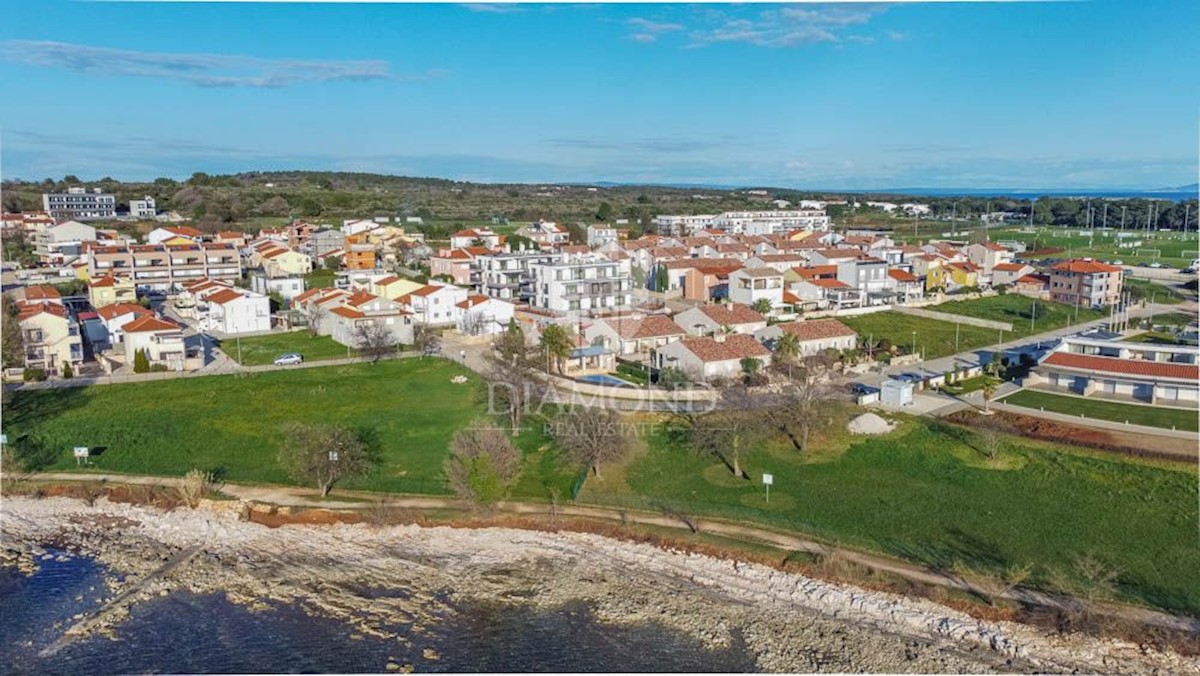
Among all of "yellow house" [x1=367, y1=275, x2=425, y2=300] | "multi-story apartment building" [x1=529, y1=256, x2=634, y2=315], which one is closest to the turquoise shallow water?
"multi-story apartment building" [x1=529, y1=256, x2=634, y2=315]

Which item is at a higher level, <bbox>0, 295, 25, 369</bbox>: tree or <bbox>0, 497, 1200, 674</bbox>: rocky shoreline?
<bbox>0, 295, 25, 369</bbox>: tree

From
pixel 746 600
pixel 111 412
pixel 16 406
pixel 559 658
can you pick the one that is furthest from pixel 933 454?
pixel 16 406

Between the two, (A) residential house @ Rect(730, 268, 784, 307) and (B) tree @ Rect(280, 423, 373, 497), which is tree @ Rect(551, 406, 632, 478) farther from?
(A) residential house @ Rect(730, 268, 784, 307)

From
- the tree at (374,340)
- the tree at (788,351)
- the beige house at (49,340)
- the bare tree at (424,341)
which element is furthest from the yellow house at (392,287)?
the tree at (788,351)

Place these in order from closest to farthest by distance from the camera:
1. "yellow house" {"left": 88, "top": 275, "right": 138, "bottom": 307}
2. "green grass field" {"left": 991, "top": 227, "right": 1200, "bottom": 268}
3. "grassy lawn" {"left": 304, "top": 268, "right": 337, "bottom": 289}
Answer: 1. "yellow house" {"left": 88, "top": 275, "right": 138, "bottom": 307}
2. "grassy lawn" {"left": 304, "top": 268, "right": 337, "bottom": 289}
3. "green grass field" {"left": 991, "top": 227, "right": 1200, "bottom": 268}

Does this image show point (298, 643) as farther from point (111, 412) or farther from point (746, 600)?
point (111, 412)

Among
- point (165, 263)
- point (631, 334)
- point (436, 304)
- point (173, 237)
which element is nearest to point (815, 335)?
point (631, 334)

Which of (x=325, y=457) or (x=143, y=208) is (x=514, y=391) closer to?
(x=325, y=457)
